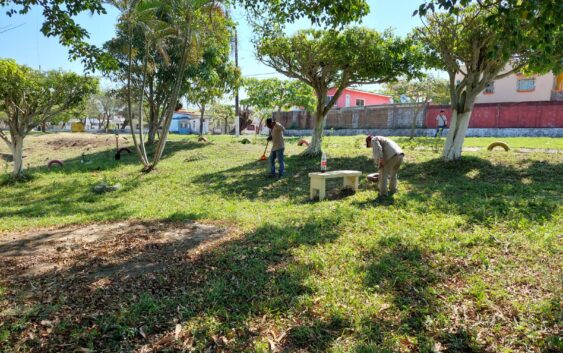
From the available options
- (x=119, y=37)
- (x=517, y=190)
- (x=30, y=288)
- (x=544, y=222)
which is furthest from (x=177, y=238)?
(x=119, y=37)

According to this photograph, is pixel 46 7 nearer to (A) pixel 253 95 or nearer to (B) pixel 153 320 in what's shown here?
(B) pixel 153 320

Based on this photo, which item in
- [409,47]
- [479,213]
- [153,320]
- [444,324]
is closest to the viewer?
[444,324]

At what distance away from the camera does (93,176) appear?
1398 centimetres

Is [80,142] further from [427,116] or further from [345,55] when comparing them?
[427,116]

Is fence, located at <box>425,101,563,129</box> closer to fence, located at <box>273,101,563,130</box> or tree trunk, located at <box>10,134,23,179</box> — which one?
fence, located at <box>273,101,563,130</box>

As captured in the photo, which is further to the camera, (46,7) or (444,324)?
(46,7)

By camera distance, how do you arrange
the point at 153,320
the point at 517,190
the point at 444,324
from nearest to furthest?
the point at 444,324
the point at 153,320
the point at 517,190

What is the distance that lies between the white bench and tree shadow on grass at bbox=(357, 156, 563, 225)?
1.13 m

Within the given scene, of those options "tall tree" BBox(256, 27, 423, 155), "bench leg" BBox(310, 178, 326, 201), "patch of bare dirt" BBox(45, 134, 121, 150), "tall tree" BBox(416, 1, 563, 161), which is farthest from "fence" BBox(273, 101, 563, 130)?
"bench leg" BBox(310, 178, 326, 201)

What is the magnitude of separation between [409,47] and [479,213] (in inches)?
294

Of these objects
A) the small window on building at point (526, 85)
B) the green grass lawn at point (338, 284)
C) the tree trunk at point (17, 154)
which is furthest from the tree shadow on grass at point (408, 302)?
the small window on building at point (526, 85)

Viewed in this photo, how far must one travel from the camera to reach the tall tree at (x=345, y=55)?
1213cm

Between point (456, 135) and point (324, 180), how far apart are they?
16.0ft

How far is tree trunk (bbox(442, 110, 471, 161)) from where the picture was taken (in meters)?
11.0
